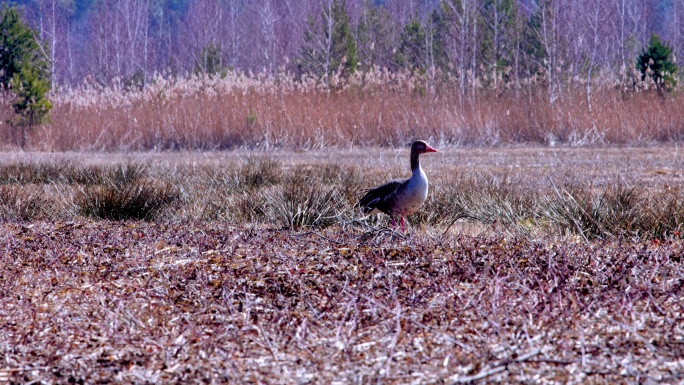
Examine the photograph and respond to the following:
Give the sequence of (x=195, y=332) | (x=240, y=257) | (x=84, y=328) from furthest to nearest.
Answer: (x=240, y=257) → (x=84, y=328) → (x=195, y=332)

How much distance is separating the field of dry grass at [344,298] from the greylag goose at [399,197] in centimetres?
25

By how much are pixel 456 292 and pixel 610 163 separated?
816cm

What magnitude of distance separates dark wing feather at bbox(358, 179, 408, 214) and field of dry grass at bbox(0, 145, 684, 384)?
0.70ft

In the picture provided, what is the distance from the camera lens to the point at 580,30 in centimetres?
2344

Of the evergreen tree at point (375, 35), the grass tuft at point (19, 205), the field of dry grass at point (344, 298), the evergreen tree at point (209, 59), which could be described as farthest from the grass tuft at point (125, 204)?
the evergreen tree at point (375, 35)

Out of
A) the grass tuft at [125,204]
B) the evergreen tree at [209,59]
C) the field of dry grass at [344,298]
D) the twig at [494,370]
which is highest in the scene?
the evergreen tree at [209,59]

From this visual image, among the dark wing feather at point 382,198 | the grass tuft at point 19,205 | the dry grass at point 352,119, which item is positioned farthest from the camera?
the dry grass at point 352,119

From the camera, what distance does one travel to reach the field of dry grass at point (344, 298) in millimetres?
2307

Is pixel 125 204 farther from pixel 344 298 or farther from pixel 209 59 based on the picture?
pixel 209 59

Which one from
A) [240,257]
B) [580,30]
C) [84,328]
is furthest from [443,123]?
[84,328]

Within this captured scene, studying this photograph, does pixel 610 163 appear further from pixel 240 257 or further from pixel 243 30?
pixel 243 30

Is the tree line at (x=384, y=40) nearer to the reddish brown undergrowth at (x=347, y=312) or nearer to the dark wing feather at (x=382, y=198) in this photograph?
the dark wing feather at (x=382, y=198)

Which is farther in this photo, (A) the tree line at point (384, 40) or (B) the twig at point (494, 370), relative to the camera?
(A) the tree line at point (384, 40)

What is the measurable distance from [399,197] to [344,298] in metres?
2.71
